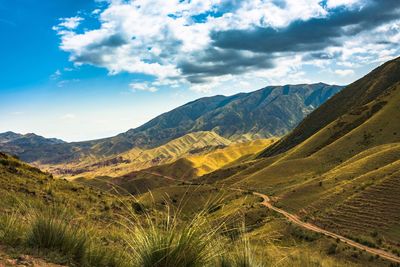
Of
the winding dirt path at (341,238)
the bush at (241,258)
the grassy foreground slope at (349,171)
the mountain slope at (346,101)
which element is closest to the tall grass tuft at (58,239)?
the bush at (241,258)

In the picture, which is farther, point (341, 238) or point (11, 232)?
point (341, 238)

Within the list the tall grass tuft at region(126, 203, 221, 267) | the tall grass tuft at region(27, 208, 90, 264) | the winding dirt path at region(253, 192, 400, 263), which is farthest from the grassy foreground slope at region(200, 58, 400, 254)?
the tall grass tuft at region(27, 208, 90, 264)

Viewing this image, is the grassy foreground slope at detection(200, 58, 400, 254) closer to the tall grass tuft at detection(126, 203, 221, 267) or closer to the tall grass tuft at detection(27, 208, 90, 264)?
the tall grass tuft at detection(126, 203, 221, 267)

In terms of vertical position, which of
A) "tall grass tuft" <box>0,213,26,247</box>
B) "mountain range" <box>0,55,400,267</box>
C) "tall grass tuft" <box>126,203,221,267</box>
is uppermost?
"tall grass tuft" <box>0,213,26,247</box>

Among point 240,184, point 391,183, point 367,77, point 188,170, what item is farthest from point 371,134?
point 188,170

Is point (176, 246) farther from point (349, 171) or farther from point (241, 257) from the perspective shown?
point (349, 171)

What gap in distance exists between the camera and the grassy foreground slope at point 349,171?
37219 millimetres

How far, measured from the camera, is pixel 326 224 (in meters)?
39.1

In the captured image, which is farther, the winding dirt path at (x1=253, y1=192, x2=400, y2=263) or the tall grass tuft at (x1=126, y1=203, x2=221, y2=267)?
the winding dirt path at (x1=253, y1=192, x2=400, y2=263)

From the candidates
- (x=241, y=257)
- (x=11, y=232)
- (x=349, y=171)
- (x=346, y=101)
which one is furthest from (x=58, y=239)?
(x=346, y=101)

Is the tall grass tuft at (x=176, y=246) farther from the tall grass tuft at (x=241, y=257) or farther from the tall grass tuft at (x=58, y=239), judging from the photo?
the tall grass tuft at (x=58, y=239)

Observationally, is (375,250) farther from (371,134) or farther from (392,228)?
(371,134)

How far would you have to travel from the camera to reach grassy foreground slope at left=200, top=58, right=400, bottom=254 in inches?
1465

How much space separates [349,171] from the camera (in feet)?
188
